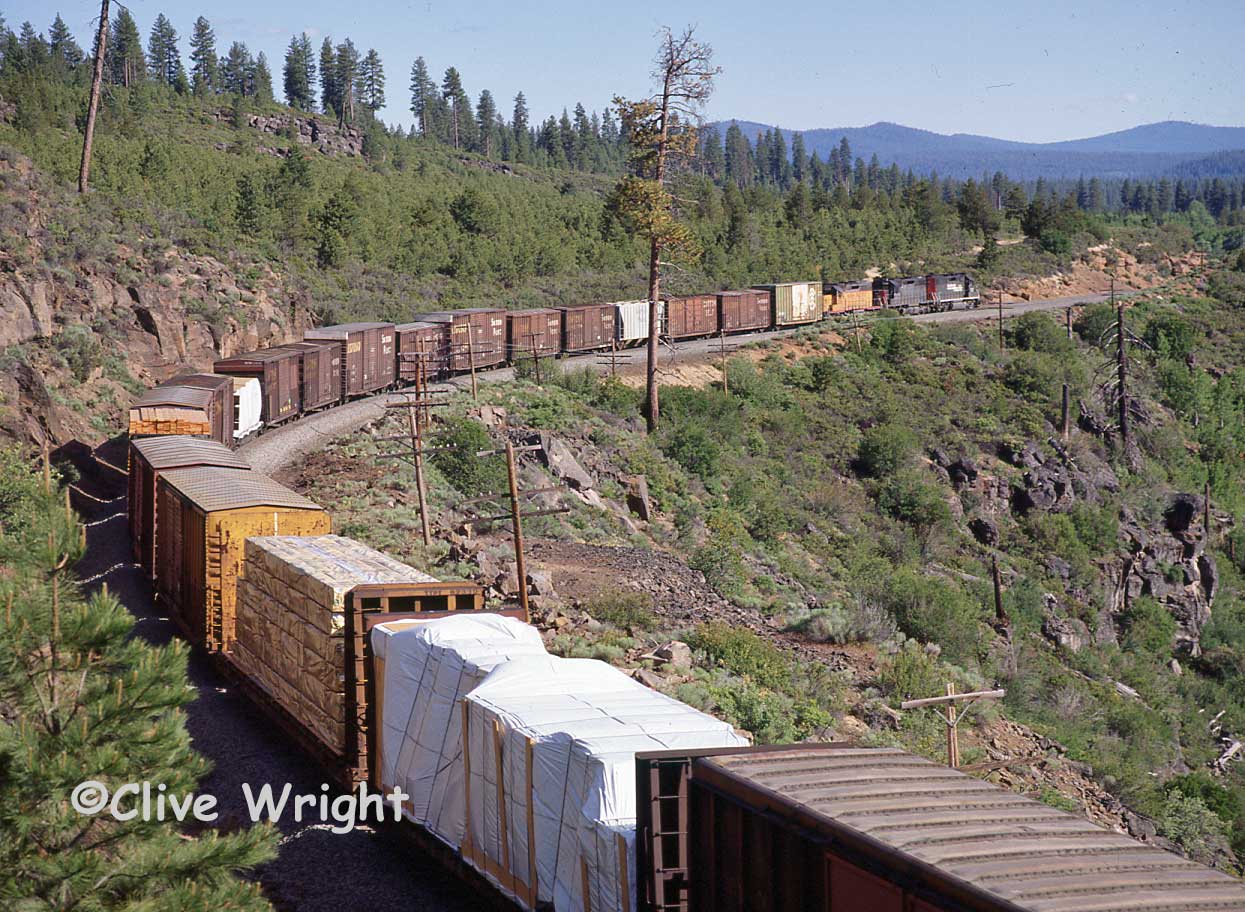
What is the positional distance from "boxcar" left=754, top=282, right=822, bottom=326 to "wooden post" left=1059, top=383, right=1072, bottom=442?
15.8m

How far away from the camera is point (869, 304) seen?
7588cm

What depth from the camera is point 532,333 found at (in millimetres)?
50688

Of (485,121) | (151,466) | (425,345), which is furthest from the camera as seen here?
(485,121)

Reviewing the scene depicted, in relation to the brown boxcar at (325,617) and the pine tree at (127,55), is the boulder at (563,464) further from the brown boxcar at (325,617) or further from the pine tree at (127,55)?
the pine tree at (127,55)

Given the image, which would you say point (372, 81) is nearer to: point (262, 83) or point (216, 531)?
point (262, 83)

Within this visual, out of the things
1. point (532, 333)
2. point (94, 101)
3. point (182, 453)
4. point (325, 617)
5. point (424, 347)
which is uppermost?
point (94, 101)

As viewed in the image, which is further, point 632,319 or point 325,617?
point 632,319

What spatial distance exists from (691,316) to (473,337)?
16.8m

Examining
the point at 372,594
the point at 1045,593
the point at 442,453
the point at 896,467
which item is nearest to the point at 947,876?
the point at 372,594

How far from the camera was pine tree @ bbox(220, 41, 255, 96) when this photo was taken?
156875 millimetres

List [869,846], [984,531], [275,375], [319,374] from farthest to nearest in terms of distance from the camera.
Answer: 1. [984,531]
2. [319,374]
3. [275,375]
4. [869,846]

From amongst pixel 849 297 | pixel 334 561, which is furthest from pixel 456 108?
pixel 334 561

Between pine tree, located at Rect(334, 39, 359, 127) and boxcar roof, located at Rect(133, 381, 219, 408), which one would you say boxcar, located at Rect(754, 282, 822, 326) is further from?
pine tree, located at Rect(334, 39, 359, 127)

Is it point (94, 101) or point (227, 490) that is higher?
point (94, 101)
